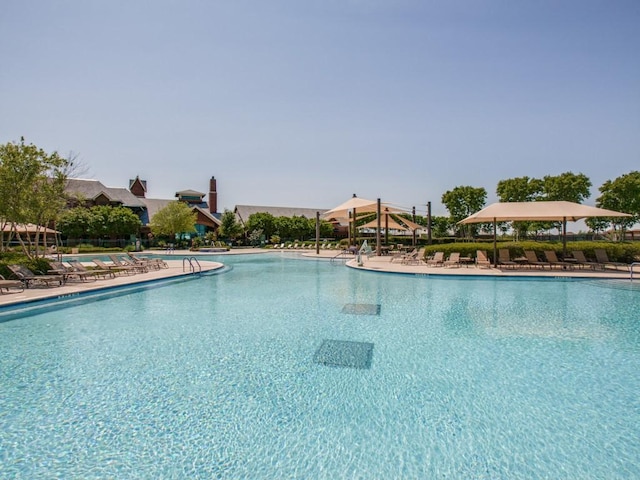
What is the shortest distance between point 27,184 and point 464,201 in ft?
147

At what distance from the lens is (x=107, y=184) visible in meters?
41.0

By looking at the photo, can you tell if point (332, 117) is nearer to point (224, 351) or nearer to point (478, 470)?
point (224, 351)

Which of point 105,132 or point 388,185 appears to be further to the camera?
point 388,185

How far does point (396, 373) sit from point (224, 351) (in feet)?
9.63

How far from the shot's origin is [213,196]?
50625 mm

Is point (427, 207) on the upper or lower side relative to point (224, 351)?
upper

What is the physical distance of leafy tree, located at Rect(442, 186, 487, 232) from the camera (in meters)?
45.0

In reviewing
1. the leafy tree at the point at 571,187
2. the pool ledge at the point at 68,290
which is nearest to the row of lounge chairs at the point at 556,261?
the pool ledge at the point at 68,290

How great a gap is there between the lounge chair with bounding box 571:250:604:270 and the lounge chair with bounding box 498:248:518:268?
248cm

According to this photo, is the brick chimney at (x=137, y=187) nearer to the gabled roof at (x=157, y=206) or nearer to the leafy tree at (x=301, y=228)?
the gabled roof at (x=157, y=206)

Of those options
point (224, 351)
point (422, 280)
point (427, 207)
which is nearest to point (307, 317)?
point (224, 351)

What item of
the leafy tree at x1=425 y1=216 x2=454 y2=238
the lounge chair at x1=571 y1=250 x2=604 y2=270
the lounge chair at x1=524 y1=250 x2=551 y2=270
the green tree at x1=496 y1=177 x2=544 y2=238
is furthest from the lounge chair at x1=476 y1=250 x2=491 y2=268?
the leafy tree at x1=425 y1=216 x2=454 y2=238

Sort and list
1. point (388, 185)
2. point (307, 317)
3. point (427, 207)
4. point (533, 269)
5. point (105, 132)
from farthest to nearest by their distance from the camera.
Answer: point (388, 185) → point (427, 207) → point (105, 132) → point (533, 269) → point (307, 317)

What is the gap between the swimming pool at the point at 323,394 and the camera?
311 cm
